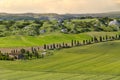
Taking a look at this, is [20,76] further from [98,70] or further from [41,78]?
[98,70]

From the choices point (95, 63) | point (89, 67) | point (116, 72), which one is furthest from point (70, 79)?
point (95, 63)

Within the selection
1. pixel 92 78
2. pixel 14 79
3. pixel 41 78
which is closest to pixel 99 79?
pixel 92 78

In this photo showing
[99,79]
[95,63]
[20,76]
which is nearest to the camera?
[99,79]

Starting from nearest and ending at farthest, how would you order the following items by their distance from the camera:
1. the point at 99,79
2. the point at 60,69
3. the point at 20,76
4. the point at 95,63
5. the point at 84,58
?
the point at 99,79 → the point at 20,76 → the point at 60,69 → the point at 95,63 → the point at 84,58

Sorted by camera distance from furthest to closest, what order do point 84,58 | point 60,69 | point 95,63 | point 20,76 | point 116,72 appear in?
1. point 84,58
2. point 95,63
3. point 60,69
4. point 116,72
5. point 20,76

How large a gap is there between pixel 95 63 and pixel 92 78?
36464 mm

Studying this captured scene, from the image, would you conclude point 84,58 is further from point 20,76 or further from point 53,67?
point 20,76

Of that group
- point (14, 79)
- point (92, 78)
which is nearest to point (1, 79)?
point (14, 79)

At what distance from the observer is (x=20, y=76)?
87875mm

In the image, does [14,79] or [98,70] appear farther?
[98,70]

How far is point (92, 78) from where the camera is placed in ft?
273

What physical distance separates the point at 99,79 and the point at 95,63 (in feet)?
125

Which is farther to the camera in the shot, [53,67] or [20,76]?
[53,67]

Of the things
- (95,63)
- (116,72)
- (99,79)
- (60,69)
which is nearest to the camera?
(99,79)
